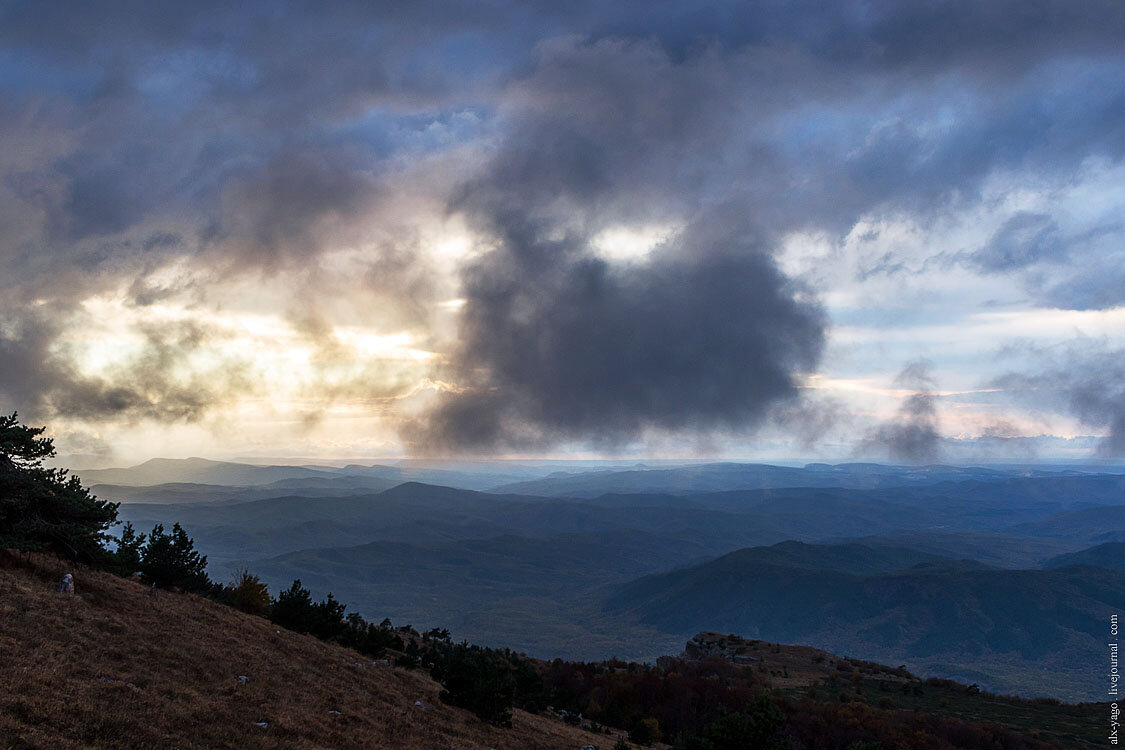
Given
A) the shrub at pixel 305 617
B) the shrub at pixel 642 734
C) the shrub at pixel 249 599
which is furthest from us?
the shrub at pixel 249 599

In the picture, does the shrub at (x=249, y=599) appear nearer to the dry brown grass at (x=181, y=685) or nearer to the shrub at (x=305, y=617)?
the shrub at (x=305, y=617)

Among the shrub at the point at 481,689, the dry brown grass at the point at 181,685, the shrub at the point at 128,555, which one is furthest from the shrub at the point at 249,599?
the shrub at the point at 481,689

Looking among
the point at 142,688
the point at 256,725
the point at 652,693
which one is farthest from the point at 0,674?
the point at 652,693

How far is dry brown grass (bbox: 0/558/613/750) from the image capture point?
16109mm

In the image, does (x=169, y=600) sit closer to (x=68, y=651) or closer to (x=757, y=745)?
(x=68, y=651)

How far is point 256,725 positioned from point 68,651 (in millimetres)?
7359

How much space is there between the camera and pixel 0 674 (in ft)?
54.5

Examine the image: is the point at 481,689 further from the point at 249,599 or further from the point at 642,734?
the point at 249,599

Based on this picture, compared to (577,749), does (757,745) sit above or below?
above

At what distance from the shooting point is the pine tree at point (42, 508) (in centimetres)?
2894

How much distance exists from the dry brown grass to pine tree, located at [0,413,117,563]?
4.18ft

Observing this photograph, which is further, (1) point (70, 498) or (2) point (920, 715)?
(2) point (920, 715)

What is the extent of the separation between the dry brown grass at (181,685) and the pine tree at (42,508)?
4.18 ft

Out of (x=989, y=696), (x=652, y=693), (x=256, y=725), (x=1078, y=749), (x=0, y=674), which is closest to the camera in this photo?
(x=0, y=674)
